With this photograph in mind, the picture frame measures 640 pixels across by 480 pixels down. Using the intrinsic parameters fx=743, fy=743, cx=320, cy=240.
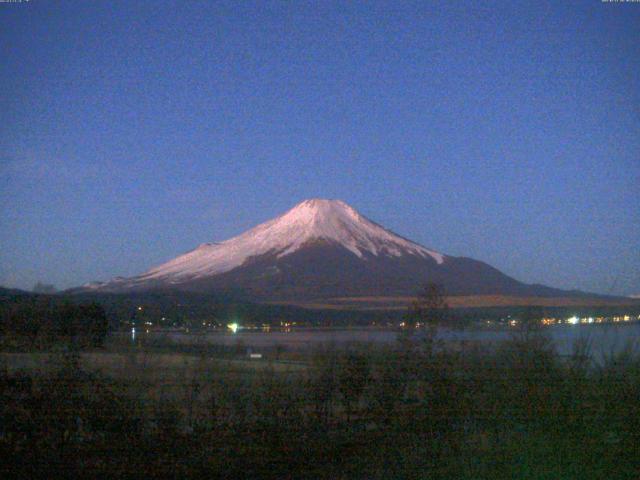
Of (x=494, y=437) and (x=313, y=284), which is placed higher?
(x=313, y=284)

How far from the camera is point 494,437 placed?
8367mm

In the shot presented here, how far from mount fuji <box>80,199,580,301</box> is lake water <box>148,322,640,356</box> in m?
2.38

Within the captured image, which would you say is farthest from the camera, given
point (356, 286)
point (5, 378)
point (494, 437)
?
point (356, 286)

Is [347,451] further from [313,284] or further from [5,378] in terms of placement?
[313,284]

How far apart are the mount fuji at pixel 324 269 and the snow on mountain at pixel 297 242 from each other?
4 cm

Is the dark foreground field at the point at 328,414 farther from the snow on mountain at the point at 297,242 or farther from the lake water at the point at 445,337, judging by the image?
the snow on mountain at the point at 297,242

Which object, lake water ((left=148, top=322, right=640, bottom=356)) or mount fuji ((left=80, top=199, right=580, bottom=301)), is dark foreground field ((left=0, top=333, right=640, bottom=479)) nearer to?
lake water ((left=148, top=322, right=640, bottom=356))

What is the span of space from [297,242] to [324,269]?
5.36 meters

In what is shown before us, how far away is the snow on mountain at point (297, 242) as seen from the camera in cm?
2144

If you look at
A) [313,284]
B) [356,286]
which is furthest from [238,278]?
[356,286]

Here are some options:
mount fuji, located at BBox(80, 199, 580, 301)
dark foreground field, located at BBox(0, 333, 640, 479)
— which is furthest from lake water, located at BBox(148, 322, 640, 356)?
mount fuji, located at BBox(80, 199, 580, 301)

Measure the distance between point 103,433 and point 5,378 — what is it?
118cm

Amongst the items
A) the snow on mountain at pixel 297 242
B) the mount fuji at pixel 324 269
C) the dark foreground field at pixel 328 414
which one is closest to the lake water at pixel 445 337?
the dark foreground field at pixel 328 414

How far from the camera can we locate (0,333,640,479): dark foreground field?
744 cm
